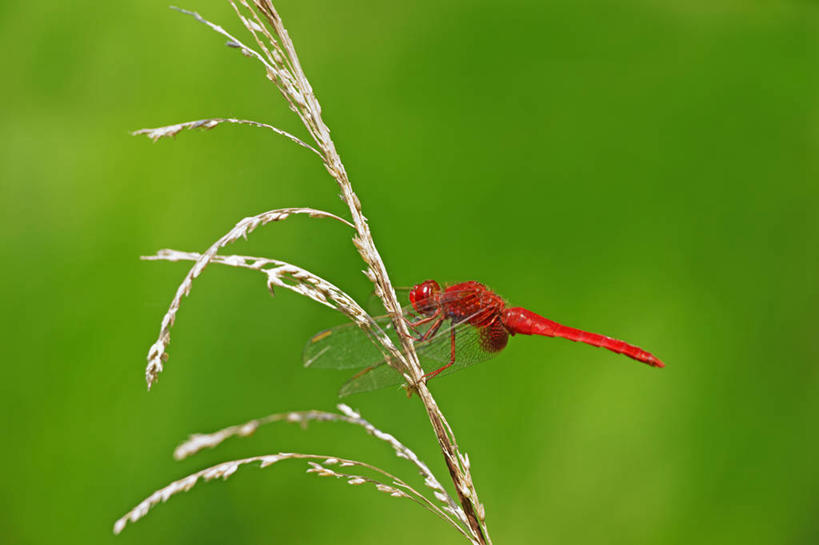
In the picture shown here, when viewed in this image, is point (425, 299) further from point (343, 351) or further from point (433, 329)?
point (343, 351)

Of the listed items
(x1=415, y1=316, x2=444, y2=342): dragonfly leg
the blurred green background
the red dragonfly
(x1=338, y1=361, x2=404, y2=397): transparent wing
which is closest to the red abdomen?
A: the red dragonfly

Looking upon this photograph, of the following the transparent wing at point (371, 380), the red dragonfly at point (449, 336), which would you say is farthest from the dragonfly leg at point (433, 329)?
the transparent wing at point (371, 380)

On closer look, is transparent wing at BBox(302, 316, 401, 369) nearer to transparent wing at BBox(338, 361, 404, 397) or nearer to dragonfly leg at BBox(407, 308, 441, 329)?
transparent wing at BBox(338, 361, 404, 397)

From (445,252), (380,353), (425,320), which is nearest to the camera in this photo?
(380,353)

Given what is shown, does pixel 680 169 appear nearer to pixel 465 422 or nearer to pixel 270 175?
pixel 465 422

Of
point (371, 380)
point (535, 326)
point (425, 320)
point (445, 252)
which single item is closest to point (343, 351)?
point (371, 380)

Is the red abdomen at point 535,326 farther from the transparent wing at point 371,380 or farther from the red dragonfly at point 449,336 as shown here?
the transparent wing at point 371,380

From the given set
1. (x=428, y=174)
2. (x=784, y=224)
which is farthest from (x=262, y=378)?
(x=784, y=224)

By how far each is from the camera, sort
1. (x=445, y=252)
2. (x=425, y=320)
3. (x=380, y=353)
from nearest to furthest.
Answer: (x=380, y=353), (x=425, y=320), (x=445, y=252)
